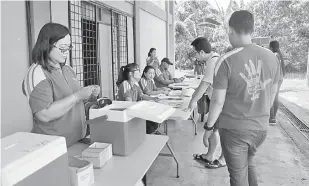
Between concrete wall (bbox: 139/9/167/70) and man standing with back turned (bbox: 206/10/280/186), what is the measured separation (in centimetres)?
476

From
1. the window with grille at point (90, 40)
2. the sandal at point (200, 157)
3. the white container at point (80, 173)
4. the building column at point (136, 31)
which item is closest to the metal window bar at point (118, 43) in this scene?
the window with grille at point (90, 40)

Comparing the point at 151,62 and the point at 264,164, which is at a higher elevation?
the point at 151,62

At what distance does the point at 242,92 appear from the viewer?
156 centimetres

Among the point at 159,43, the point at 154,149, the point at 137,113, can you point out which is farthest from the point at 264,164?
the point at 159,43

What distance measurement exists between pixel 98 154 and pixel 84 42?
3.12 m

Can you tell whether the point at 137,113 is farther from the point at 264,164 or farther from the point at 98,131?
the point at 264,164

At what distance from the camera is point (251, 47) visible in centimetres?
156

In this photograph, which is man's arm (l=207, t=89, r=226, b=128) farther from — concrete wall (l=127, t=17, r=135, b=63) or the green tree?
the green tree

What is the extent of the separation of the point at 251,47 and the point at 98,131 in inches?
39.3

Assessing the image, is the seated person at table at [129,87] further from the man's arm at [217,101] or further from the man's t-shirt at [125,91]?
the man's arm at [217,101]

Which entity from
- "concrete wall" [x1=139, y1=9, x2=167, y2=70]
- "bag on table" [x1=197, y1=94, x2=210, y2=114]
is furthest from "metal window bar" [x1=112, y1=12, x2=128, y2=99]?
"bag on table" [x1=197, y1=94, x2=210, y2=114]

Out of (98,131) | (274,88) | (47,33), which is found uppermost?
(47,33)

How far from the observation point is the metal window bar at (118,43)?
202 inches

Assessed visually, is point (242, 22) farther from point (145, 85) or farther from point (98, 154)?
point (145, 85)
